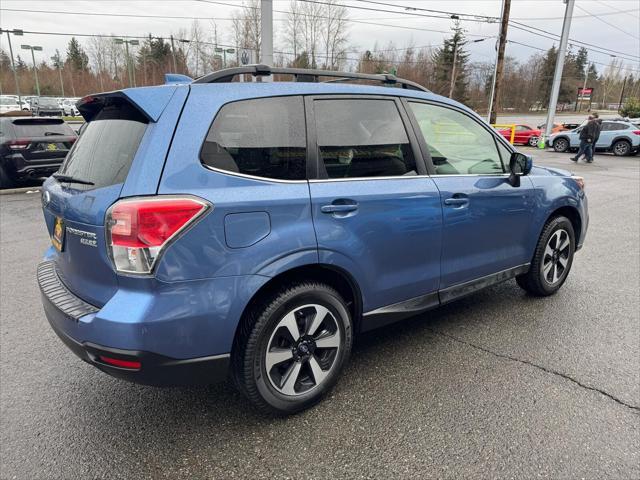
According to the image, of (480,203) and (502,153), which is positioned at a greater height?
Result: (502,153)

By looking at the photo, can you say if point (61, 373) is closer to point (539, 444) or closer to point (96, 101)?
point (96, 101)

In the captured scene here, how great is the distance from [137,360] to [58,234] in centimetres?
106

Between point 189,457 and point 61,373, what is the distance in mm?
1357

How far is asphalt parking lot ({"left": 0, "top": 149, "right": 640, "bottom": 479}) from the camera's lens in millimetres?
2213

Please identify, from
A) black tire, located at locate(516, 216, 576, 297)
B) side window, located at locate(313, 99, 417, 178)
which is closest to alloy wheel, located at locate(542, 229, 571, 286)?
black tire, located at locate(516, 216, 576, 297)

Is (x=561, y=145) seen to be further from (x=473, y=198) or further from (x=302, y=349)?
(x=302, y=349)

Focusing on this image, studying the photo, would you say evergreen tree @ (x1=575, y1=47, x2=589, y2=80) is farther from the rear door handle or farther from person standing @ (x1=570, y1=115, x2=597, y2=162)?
the rear door handle

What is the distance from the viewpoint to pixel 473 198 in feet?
10.6

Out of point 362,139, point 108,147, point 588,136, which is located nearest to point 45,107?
point 588,136

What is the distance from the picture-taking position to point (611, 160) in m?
19.8

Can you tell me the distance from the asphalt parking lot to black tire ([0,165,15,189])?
25.2 feet

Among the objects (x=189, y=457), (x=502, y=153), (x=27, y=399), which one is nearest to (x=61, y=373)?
(x=27, y=399)

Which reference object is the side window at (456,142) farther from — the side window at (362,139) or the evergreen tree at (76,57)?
the evergreen tree at (76,57)

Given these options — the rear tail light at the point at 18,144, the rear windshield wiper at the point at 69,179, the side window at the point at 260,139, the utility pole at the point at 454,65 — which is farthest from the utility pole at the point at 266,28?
the utility pole at the point at 454,65
